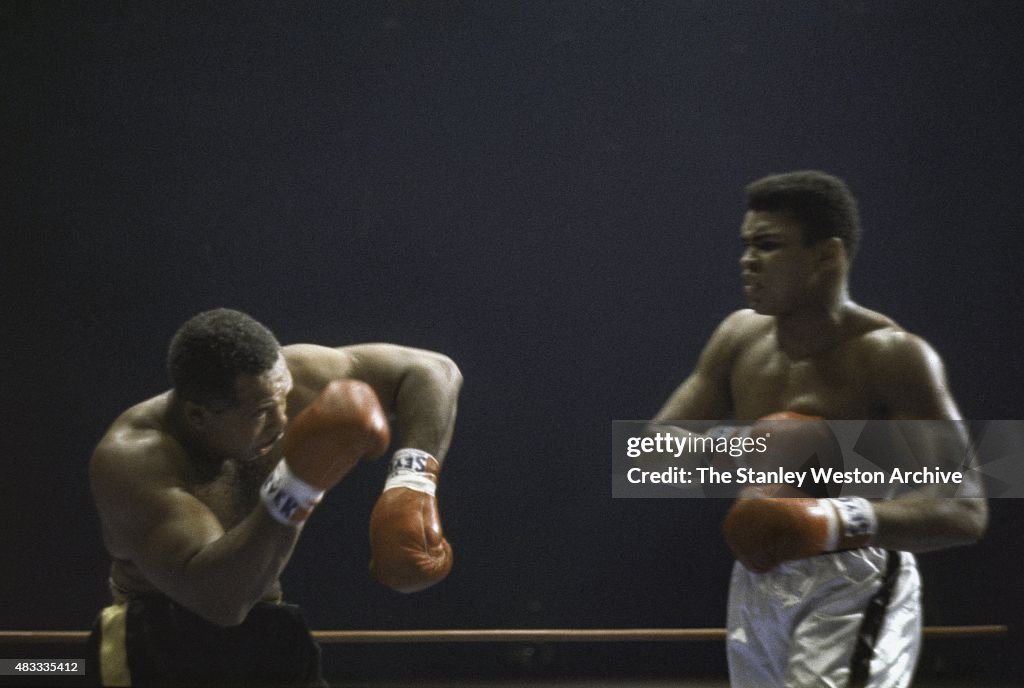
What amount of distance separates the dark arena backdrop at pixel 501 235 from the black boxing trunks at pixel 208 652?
28.5 inches

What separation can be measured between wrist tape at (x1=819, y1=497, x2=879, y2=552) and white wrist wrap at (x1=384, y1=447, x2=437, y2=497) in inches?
19.7

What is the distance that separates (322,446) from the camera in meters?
1.25

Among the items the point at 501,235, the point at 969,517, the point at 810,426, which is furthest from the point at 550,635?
the point at 969,517

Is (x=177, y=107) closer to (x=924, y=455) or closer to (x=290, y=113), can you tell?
(x=290, y=113)

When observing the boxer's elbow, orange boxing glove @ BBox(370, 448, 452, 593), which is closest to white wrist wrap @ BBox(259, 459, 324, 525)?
orange boxing glove @ BBox(370, 448, 452, 593)

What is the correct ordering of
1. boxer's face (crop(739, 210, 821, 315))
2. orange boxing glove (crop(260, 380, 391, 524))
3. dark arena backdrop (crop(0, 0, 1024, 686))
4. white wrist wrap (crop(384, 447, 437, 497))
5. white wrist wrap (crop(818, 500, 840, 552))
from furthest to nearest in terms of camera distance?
dark arena backdrop (crop(0, 0, 1024, 686)), boxer's face (crop(739, 210, 821, 315)), white wrist wrap (crop(384, 447, 437, 497)), white wrist wrap (crop(818, 500, 840, 552)), orange boxing glove (crop(260, 380, 391, 524))

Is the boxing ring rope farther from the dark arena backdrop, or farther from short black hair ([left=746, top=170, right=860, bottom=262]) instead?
short black hair ([left=746, top=170, right=860, bottom=262])

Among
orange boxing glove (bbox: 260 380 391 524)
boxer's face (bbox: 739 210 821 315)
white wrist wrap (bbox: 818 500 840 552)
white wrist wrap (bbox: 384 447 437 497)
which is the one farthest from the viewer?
boxer's face (bbox: 739 210 821 315)

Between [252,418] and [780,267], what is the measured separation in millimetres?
750

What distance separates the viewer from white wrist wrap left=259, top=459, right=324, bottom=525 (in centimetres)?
127

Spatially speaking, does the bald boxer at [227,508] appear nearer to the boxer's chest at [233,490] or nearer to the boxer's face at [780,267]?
the boxer's chest at [233,490]

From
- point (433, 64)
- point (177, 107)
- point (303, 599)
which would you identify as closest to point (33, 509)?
point (303, 599)

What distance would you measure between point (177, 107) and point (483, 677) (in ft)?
4.05

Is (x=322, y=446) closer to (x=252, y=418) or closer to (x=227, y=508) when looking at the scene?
(x=252, y=418)
